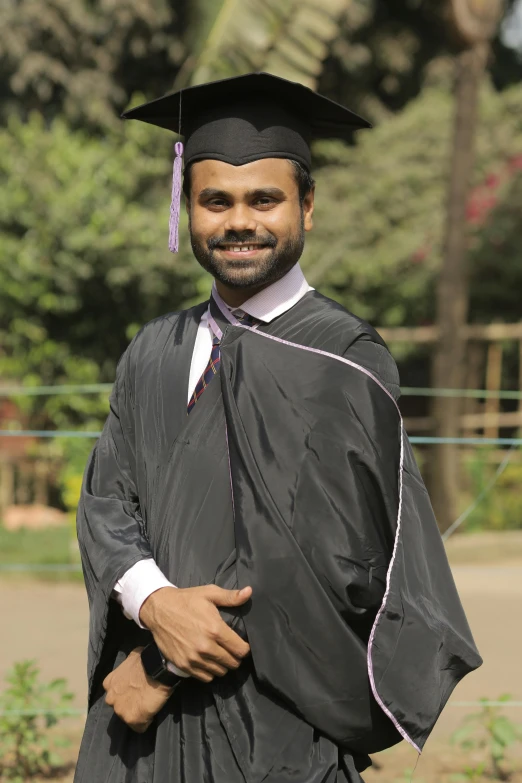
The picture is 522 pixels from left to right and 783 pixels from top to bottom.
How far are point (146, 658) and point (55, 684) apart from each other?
2251mm

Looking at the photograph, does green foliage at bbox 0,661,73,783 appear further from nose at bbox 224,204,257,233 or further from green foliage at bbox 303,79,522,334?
green foliage at bbox 303,79,522,334

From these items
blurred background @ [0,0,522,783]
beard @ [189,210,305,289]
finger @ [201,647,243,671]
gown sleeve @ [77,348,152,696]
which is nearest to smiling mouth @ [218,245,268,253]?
beard @ [189,210,305,289]

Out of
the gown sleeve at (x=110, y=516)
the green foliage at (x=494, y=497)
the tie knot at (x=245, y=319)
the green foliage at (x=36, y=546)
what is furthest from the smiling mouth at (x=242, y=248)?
the green foliage at (x=494, y=497)

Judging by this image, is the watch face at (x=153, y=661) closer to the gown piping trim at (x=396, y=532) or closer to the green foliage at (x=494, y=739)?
the gown piping trim at (x=396, y=532)

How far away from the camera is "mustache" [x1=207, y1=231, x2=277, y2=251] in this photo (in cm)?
194

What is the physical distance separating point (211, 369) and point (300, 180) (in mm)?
388

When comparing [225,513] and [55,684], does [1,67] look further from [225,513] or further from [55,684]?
[225,513]

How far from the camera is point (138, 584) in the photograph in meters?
1.86

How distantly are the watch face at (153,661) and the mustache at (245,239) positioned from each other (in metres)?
0.72

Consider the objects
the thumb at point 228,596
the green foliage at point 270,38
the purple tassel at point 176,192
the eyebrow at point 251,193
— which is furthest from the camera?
the green foliage at point 270,38

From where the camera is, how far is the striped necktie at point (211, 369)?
6.40 feet

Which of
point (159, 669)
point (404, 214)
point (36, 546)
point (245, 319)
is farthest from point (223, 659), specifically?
point (404, 214)

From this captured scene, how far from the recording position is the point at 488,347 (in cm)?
1041

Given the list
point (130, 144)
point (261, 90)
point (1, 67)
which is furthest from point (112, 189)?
point (261, 90)
